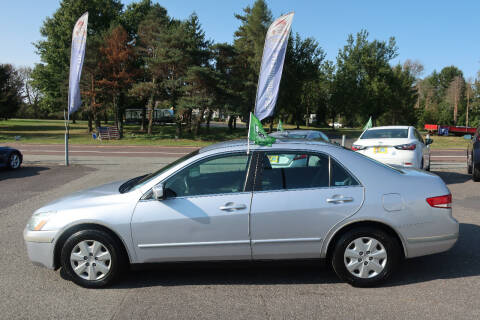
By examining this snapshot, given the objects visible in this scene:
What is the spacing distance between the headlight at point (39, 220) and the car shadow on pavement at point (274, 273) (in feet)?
3.39

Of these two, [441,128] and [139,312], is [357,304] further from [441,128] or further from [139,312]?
[441,128]

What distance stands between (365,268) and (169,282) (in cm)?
214

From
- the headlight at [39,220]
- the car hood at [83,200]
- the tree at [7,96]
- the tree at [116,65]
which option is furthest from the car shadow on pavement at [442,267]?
the tree at [7,96]

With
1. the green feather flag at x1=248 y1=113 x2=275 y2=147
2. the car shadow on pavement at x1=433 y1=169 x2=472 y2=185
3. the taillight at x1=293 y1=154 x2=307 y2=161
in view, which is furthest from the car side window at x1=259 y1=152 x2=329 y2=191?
the car shadow on pavement at x1=433 y1=169 x2=472 y2=185

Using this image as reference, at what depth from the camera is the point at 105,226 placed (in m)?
4.04

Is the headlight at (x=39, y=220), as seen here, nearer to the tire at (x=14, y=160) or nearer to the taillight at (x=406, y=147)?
the taillight at (x=406, y=147)

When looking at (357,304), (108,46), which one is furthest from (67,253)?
(108,46)

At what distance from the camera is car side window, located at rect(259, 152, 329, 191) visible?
4137 mm

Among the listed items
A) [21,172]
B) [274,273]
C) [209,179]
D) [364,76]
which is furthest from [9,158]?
[364,76]

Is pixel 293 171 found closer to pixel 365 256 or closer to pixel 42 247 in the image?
pixel 365 256

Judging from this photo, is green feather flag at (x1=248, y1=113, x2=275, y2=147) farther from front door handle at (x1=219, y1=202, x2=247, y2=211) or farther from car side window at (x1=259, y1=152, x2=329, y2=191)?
front door handle at (x1=219, y1=202, x2=247, y2=211)

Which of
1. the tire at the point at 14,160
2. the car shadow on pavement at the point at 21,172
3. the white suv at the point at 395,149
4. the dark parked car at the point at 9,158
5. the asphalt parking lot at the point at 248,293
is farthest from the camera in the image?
the tire at the point at 14,160

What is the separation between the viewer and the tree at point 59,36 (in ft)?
134

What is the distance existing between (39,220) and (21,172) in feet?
33.9
